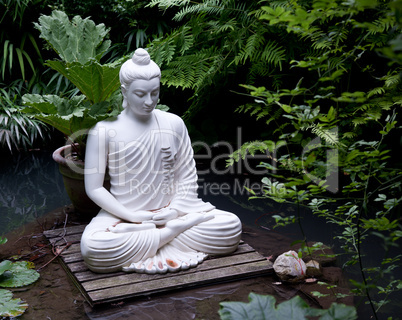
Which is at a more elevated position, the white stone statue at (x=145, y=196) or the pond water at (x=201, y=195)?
the white stone statue at (x=145, y=196)

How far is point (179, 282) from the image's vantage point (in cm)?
341

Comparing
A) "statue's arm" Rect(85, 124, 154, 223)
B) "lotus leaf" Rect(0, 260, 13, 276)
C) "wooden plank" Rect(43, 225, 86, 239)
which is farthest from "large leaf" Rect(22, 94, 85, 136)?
"lotus leaf" Rect(0, 260, 13, 276)

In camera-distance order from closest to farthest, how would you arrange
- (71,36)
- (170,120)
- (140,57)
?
(140,57)
(170,120)
(71,36)

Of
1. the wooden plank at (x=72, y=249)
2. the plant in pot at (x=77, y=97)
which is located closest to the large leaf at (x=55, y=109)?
the plant in pot at (x=77, y=97)

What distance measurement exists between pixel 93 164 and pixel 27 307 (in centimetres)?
112

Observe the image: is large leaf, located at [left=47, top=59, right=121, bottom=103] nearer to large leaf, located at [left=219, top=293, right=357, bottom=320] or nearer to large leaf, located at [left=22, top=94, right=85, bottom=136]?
large leaf, located at [left=22, top=94, right=85, bottom=136]

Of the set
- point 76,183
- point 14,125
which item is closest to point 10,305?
point 76,183

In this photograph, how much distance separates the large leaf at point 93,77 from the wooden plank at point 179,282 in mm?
1756

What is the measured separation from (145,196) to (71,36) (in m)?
1.74

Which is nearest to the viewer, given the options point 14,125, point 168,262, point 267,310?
point 267,310

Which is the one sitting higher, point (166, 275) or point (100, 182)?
point (100, 182)

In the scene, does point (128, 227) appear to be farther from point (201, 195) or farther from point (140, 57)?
point (201, 195)

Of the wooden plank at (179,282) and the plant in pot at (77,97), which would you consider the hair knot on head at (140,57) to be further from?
the wooden plank at (179,282)

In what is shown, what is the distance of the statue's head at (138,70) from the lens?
Answer: 3.64m
